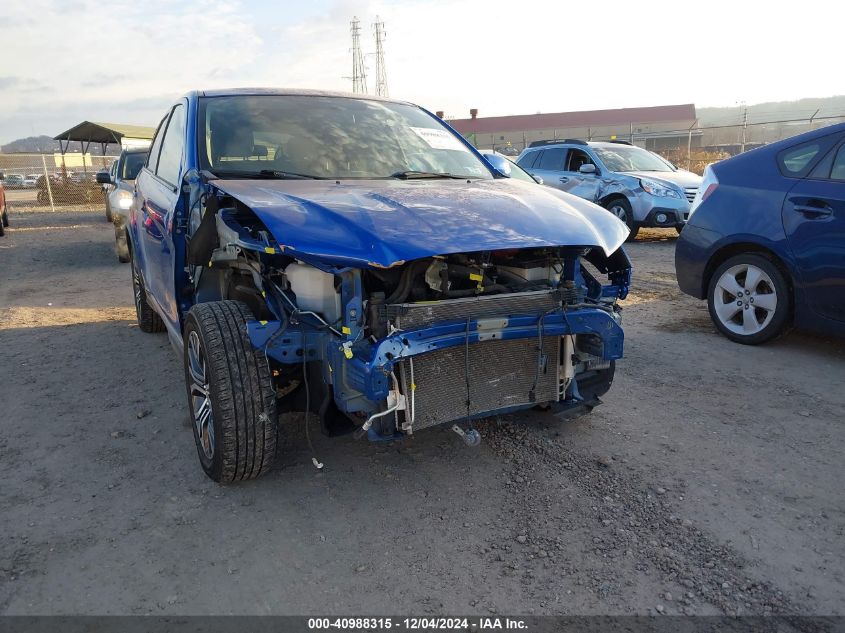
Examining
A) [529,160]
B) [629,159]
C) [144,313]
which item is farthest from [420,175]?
[529,160]

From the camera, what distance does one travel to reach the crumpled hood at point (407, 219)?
262 cm

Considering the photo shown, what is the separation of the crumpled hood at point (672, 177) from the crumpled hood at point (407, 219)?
25.9 ft

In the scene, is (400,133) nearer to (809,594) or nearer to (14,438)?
(14,438)

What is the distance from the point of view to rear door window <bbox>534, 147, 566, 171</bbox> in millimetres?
12320

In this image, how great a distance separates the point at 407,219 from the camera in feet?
9.37

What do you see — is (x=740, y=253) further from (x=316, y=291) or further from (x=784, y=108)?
(x=784, y=108)

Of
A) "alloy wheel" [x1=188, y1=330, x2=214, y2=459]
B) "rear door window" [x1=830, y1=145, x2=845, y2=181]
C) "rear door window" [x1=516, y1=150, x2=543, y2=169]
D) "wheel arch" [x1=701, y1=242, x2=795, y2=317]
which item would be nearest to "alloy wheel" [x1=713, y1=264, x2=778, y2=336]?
"wheel arch" [x1=701, y1=242, x2=795, y2=317]

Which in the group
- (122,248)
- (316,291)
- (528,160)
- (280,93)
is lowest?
(122,248)

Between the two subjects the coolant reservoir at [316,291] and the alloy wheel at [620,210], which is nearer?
the coolant reservoir at [316,291]

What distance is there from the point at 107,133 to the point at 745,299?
79.7ft

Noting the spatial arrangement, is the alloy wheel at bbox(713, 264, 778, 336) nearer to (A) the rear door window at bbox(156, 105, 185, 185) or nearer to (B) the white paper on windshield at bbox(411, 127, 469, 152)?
(B) the white paper on windshield at bbox(411, 127, 469, 152)

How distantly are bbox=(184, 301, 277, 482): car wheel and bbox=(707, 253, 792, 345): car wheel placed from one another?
393 centimetres

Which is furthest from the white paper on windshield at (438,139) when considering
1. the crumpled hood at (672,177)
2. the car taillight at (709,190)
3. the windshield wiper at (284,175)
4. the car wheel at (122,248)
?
the car wheel at (122,248)

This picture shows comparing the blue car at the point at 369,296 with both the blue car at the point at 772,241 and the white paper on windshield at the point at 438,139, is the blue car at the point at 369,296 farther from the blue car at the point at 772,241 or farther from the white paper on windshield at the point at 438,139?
the blue car at the point at 772,241
